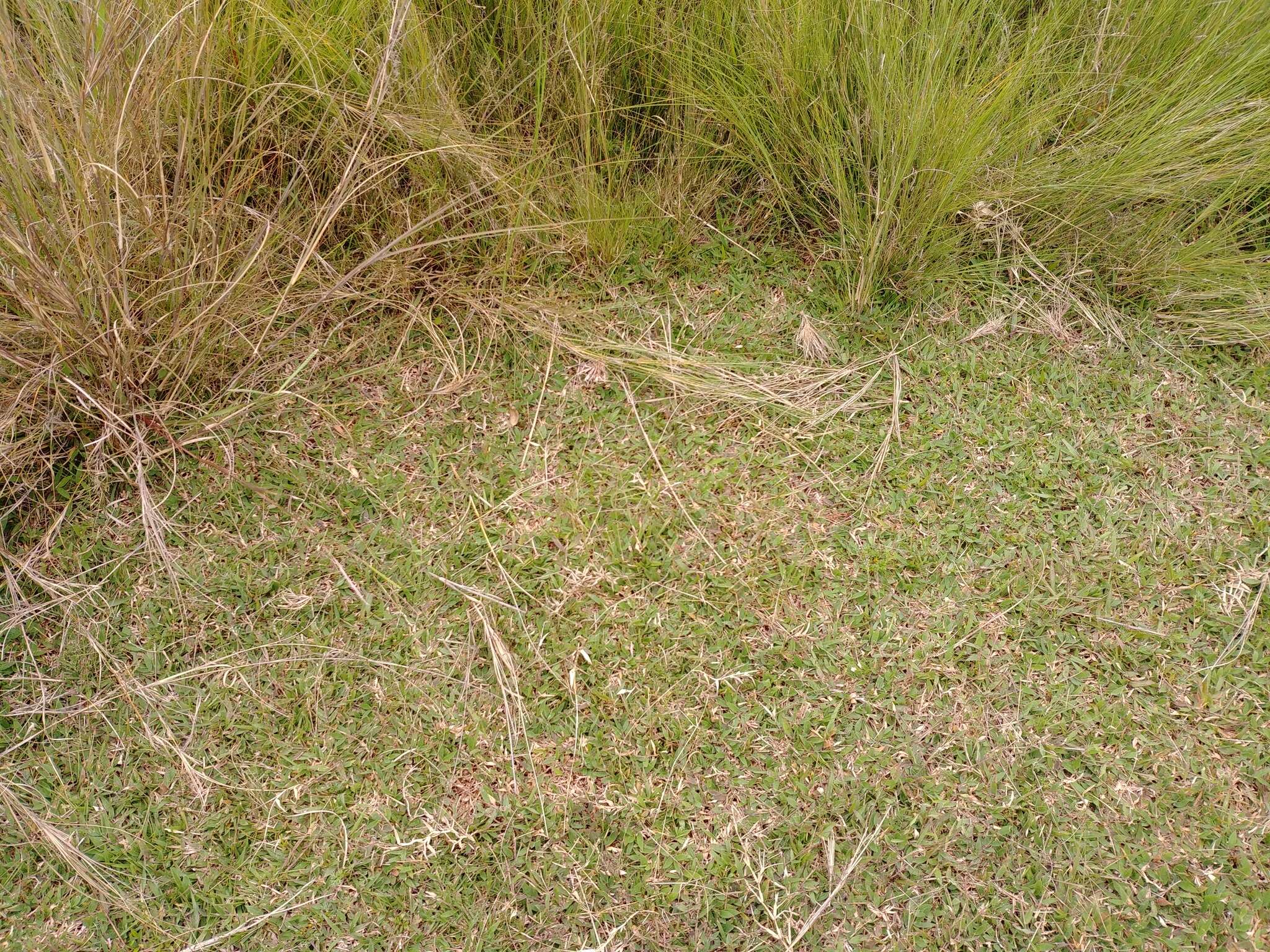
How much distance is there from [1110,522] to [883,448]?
20.2 inches

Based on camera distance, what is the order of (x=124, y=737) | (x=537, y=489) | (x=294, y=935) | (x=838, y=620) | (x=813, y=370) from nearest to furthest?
(x=294, y=935) < (x=124, y=737) < (x=838, y=620) < (x=537, y=489) < (x=813, y=370)

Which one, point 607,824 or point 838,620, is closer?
point 607,824

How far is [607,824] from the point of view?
67.2 inches

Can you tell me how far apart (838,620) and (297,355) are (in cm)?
134

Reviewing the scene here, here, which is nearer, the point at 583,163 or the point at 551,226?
the point at 551,226

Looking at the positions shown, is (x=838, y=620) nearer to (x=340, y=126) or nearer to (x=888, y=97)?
(x=888, y=97)

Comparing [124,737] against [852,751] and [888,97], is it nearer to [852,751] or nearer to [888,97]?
[852,751]

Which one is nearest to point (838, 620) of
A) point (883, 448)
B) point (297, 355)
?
point (883, 448)

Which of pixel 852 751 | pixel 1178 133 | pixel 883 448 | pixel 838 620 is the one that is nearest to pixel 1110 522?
pixel 883 448

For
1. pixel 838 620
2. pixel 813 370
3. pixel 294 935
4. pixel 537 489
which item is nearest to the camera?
pixel 294 935

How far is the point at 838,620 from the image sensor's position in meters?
1.91

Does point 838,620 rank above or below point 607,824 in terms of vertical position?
above

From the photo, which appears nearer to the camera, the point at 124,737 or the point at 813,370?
the point at 124,737

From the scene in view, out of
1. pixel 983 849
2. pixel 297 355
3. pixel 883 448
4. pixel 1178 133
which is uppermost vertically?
pixel 1178 133
